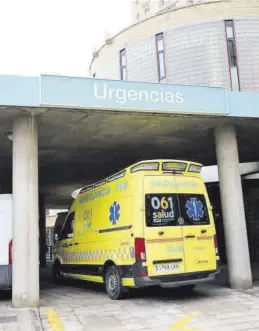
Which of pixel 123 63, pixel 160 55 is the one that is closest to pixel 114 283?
pixel 160 55

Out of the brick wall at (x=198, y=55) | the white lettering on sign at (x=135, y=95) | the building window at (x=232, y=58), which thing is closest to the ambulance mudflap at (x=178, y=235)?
the white lettering on sign at (x=135, y=95)

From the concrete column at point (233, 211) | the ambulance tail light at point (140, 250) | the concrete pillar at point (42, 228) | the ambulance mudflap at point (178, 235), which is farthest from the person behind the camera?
the concrete pillar at point (42, 228)

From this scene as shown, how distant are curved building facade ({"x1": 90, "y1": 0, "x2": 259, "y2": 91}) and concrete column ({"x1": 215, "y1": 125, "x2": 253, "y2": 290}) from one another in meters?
10.9

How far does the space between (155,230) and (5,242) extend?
3.19 meters

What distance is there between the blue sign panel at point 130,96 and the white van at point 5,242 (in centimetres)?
233

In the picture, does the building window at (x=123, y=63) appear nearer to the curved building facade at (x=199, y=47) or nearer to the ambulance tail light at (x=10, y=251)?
the curved building facade at (x=199, y=47)

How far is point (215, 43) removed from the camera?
2097 cm

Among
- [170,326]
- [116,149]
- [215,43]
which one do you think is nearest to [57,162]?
[116,149]

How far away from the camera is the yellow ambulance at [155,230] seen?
775 centimetres

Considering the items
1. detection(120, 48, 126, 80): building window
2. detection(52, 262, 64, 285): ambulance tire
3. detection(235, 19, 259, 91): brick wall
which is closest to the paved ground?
detection(52, 262, 64, 285): ambulance tire

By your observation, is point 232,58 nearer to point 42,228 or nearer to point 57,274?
point 42,228

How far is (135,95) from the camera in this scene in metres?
8.62

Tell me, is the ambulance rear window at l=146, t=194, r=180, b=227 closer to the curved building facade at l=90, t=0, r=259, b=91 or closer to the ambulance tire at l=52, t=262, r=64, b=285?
the ambulance tire at l=52, t=262, r=64, b=285

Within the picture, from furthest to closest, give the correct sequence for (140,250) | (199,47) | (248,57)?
(199,47)
(248,57)
(140,250)
